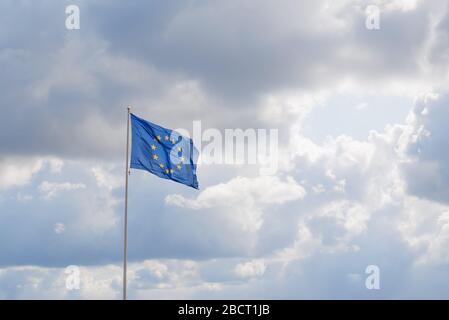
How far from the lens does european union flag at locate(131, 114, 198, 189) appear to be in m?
68.1

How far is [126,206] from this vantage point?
65.2m

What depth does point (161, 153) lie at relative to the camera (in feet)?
227

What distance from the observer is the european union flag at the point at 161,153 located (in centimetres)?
6812
